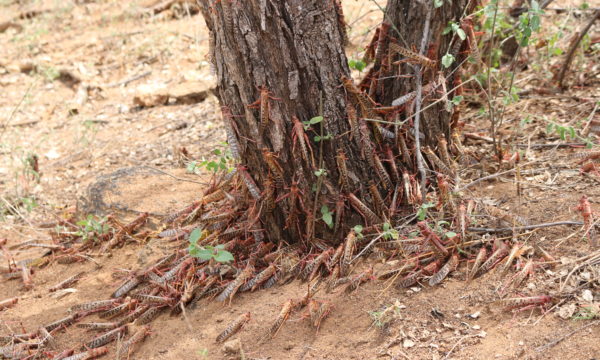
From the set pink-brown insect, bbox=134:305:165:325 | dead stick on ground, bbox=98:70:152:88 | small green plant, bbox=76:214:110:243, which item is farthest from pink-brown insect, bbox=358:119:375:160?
dead stick on ground, bbox=98:70:152:88

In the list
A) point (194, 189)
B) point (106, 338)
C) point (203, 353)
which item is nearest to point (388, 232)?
point (203, 353)

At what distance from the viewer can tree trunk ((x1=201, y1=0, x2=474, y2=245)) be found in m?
2.73

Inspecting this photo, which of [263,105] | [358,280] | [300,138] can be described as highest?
[263,105]

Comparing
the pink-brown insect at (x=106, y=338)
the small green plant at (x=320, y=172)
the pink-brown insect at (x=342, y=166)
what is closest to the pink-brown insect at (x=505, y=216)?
the pink-brown insect at (x=342, y=166)

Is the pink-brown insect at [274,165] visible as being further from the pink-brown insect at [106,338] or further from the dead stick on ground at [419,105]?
the pink-brown insect at [106,338]

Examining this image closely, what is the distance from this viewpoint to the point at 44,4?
9.35 metres

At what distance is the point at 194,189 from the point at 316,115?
1.73 metres

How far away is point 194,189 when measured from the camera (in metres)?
4.32

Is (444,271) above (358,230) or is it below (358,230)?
below

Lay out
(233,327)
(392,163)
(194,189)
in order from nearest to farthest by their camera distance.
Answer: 1. (233,327)
2. (392,163)
3. (194,189)

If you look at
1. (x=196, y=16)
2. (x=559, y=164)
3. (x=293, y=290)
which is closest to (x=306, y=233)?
(x=293, y=290)

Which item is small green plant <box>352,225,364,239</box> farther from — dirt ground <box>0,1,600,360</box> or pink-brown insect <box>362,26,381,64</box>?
pink-brown insect <box>362,26,381,64</box>

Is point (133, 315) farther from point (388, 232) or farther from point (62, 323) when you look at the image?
point (388, 232)

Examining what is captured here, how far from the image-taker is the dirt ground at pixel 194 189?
2434mm
